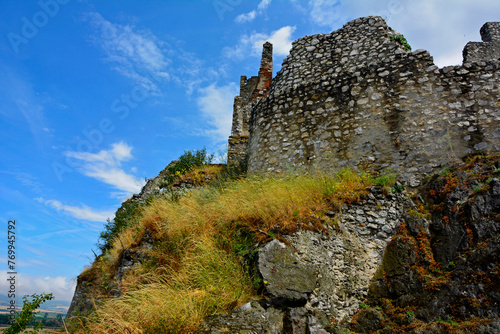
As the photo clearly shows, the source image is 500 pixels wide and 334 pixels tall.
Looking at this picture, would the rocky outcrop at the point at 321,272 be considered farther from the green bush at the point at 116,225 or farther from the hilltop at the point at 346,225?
the green bush at the point at 116,225

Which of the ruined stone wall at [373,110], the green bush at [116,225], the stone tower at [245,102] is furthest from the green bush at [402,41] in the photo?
the green bush at [116,225]

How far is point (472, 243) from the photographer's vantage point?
4.57m

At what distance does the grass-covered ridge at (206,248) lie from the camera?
416 centimetres

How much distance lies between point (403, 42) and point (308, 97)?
11.5 ft

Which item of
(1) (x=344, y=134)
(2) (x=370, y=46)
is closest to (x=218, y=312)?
(1) (x=344, y=134)

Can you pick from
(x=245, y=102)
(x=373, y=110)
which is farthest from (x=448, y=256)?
(x=245, y=102)

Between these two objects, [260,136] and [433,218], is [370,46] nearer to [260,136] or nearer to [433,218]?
[260,136]

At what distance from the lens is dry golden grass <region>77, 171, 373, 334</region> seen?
411 cm

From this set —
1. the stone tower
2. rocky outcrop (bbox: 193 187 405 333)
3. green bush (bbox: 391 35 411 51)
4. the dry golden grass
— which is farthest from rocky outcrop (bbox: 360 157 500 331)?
the stone tower

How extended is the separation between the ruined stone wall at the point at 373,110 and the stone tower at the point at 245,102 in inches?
77.1

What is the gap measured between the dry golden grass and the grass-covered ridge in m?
0.01

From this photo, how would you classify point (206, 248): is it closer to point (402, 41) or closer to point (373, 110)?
point (373, 110)

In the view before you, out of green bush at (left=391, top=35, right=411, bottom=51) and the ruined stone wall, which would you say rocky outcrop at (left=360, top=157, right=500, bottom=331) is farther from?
green bush at (left=391, top=35, right=411, bottom=51)

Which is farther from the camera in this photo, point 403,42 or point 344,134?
point 403,42
